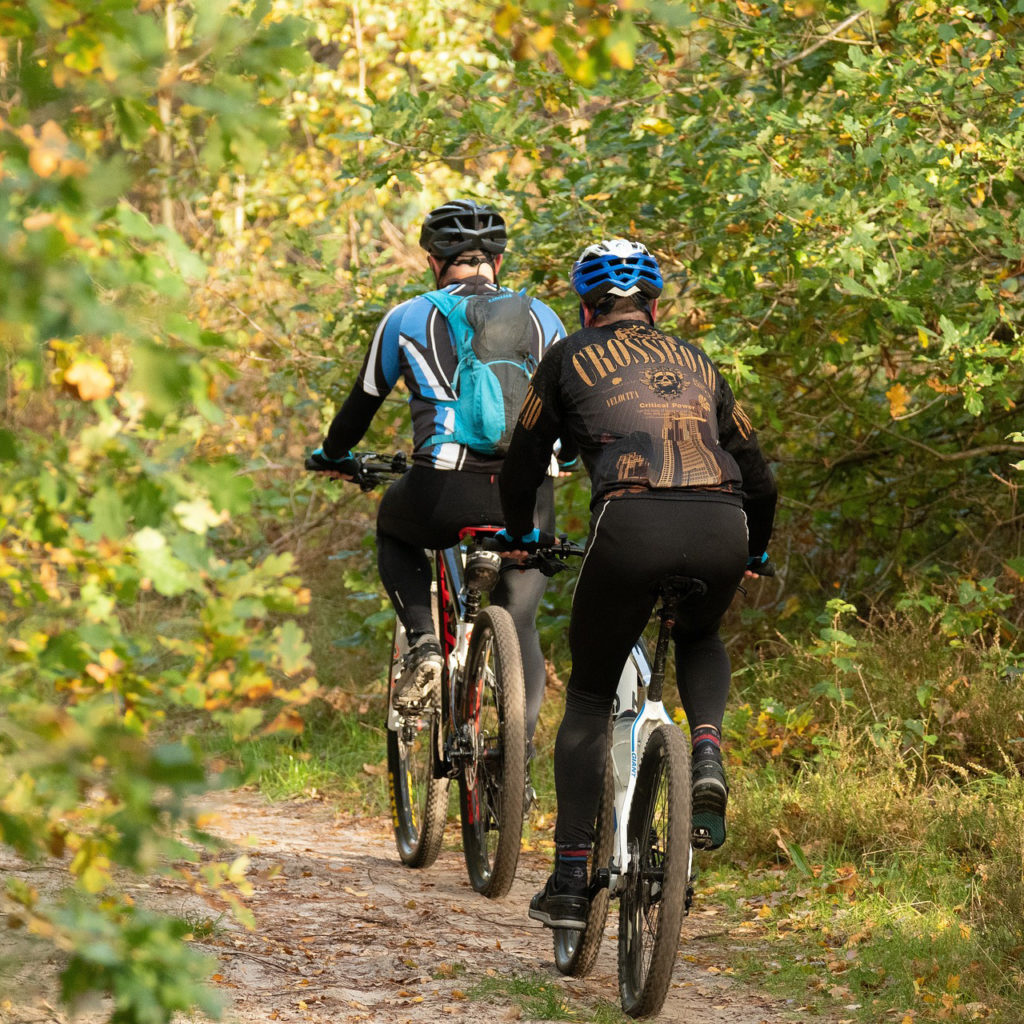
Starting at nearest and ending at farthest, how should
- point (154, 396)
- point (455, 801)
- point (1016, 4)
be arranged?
1. point (154, 396)
2. point (1016, 4)
3. point (455, 801)

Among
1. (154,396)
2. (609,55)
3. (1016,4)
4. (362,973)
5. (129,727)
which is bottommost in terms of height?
(362,973)

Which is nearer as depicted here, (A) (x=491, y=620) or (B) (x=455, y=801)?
(A) (x=491, y=620)

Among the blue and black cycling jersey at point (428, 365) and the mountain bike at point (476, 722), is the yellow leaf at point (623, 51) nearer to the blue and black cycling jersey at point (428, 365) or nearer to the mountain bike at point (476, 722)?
the mountain bike at point (476, 722)

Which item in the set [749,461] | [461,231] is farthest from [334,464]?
[749,461]

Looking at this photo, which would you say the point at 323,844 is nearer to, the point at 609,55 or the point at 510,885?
the point at 510,885

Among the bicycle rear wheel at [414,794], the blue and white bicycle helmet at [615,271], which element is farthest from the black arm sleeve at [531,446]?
the bicycle rear wheel at [414,794]

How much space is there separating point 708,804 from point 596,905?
2.01 ft

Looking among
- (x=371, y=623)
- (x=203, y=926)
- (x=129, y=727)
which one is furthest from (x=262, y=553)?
(x=129, y=727)

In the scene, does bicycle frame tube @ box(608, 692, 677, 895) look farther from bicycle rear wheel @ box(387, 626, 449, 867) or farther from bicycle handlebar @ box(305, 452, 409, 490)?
bicycle handlebar @ box(305, 452, 409, 490)

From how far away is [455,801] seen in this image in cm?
716

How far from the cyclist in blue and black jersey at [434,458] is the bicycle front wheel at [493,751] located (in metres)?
0.18

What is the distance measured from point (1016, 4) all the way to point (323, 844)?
4726mm

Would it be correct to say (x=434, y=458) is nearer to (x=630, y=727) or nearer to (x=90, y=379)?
(x=630, y=727)

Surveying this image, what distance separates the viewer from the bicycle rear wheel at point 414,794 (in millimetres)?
5965
